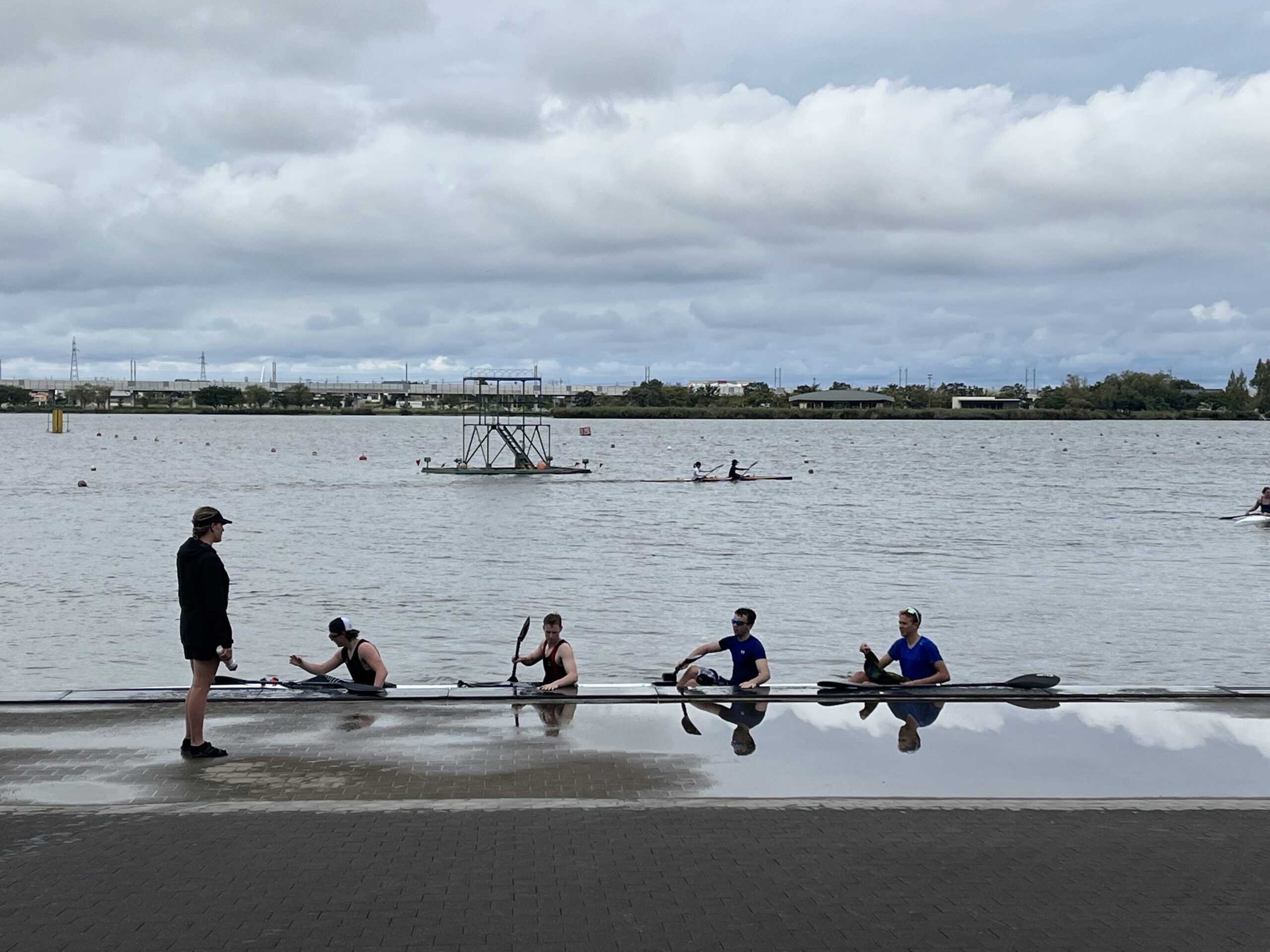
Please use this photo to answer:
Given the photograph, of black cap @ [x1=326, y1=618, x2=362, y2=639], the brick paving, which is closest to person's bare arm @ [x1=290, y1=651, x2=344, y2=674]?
black cap @ [x1=326, y1=618, x2=362, y2=639]

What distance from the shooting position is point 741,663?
13352mm

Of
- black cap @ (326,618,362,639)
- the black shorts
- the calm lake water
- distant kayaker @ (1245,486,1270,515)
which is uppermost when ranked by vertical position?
the black shorts

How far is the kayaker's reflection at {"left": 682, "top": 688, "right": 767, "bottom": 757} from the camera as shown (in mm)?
10359

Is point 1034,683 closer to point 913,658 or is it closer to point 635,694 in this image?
point 913,658

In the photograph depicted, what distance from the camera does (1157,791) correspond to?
Answer: 9.11 meters

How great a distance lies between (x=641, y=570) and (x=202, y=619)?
22438 millimetres

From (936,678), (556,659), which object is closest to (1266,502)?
(936,678)

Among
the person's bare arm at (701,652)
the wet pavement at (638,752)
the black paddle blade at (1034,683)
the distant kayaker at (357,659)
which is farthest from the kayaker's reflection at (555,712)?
the black paddle blade at (1034,683)

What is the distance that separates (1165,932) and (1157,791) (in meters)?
2.91

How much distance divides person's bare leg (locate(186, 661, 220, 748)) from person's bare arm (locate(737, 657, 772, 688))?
17.4 feet

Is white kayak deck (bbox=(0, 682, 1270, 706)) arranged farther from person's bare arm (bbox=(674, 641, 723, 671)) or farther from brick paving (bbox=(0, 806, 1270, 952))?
brick paving (bbox=(0, 806, 1270, 952))

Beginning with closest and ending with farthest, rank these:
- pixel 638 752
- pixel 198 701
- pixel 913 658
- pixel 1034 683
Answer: pixel 198 701, pixel 638 752, pixel 1034 683, pixel 913 658

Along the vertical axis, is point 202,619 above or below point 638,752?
above

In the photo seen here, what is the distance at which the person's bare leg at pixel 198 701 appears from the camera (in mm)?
9617
